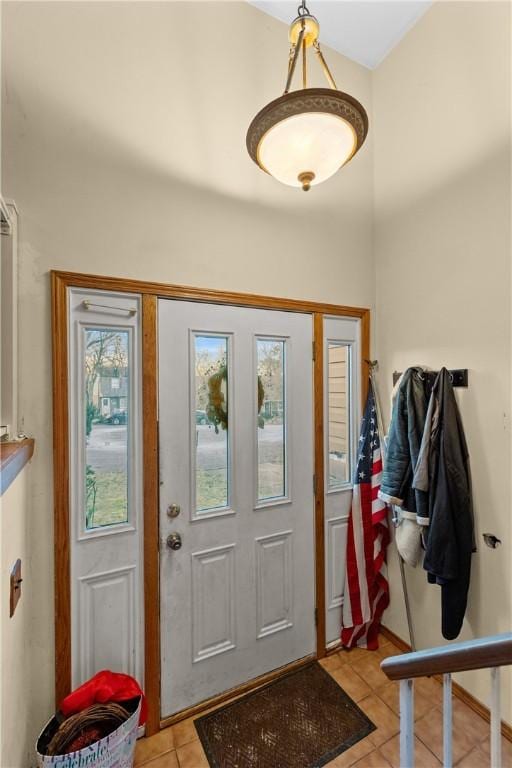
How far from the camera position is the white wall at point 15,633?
1.03 m

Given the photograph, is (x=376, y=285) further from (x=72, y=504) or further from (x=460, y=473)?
(x=72, y=504)

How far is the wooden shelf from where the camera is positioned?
93 cm

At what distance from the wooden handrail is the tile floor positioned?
3.70ft

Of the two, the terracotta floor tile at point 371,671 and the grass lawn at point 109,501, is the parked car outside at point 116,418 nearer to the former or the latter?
the grass lawn at point 109,501

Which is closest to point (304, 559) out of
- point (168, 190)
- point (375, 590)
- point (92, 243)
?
point (375, 590)

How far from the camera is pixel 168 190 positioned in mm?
1688

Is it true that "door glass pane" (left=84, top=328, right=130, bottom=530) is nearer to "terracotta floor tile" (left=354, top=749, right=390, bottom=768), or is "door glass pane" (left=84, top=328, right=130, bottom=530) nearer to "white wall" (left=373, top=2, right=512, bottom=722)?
"terracotta floor tile" (left=354, top=749, right=390, bottom=768)

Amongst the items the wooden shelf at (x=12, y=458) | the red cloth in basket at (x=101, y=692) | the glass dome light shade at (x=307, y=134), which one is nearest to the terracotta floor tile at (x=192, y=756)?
the red cloth in basket at (x=101, y=692)

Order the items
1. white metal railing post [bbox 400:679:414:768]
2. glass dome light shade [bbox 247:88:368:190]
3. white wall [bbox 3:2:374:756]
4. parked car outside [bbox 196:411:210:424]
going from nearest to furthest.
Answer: white metal railing post [bbox 400:679:414:768] < glass dome light shade [bbox 247:88:368:190] < white wall [bbox 3:2:374:756] < parked car outside [bbox 196:411:210:424]

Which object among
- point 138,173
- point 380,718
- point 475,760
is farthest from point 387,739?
point 138,173

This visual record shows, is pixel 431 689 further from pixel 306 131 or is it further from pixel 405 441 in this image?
pixel 306 131

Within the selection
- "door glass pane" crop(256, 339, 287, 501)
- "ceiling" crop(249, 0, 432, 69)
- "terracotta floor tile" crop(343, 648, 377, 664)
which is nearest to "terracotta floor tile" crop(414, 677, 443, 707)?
"terracotta floor tile" crop(343, 648, 377, 664)

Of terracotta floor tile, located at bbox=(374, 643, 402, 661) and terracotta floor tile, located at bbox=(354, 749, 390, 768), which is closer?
terracotta floor tile, located at bbox=(354, 749, 390, 768)

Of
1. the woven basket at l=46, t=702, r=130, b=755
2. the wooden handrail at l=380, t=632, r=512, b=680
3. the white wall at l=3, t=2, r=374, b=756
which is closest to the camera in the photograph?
Answer: the wooden handrail at l=380, t=632, r=512, b=680
